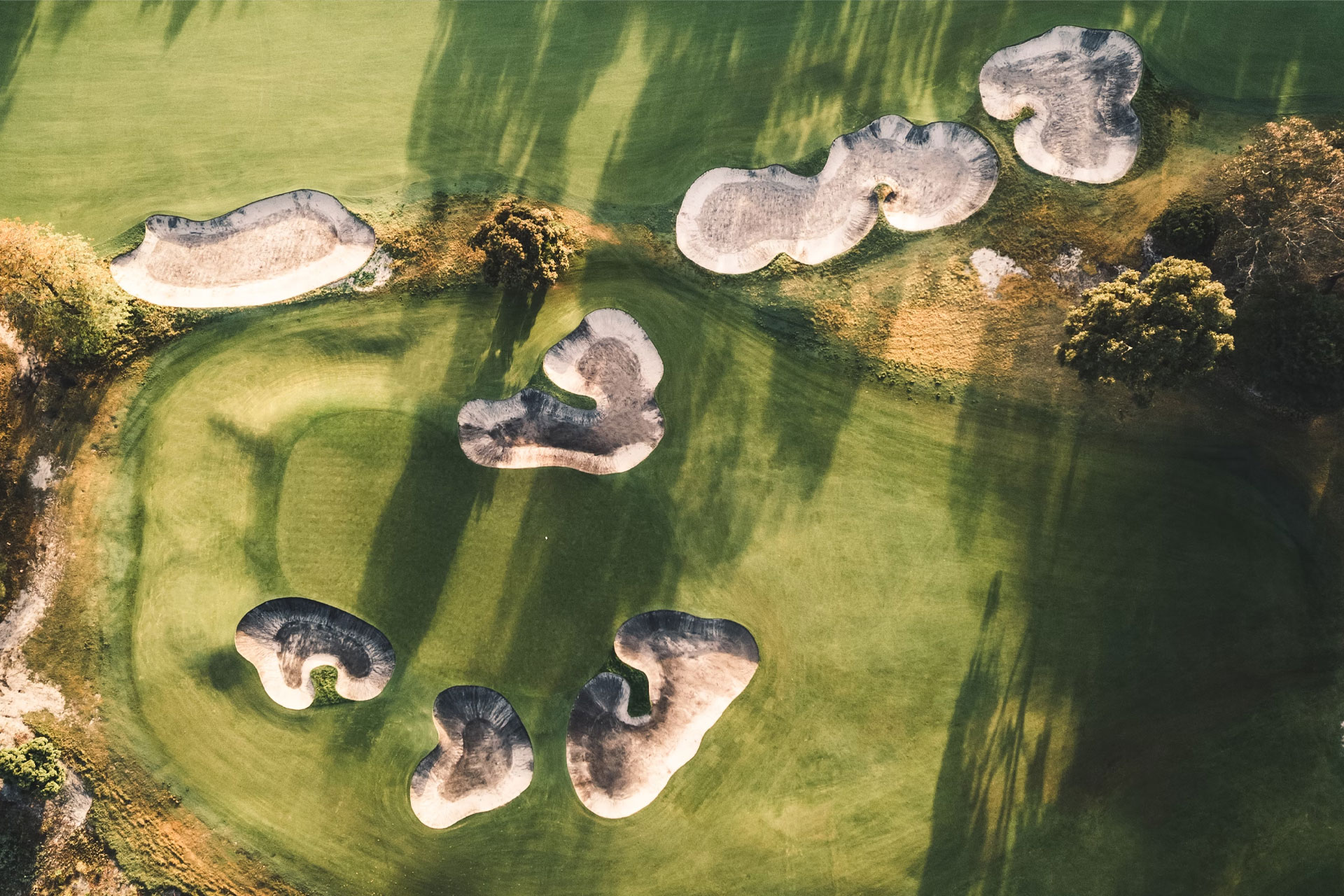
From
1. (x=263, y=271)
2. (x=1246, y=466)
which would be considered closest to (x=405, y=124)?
(x=263, y=271)

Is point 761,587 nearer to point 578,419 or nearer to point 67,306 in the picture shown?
point 578,419

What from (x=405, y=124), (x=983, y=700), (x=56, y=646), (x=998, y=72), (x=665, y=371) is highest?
(x=998, y=72)

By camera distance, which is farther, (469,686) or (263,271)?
(263,271)

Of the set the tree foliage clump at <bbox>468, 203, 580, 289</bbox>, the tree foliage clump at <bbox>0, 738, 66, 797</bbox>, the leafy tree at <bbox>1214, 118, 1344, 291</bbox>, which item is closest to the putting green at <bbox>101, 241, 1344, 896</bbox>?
the tree foliage clump at <bbox>468, 203, 580, 289</bbox>

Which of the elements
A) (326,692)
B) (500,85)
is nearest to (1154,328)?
(500,85)

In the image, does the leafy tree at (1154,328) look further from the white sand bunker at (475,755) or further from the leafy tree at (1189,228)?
the white sand bunker at (475,755)

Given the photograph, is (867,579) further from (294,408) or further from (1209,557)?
(294,408)

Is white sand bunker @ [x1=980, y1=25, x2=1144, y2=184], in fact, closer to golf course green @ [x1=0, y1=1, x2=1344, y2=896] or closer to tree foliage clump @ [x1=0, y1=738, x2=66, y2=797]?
golf course green @ [x1=0, y1=1, x2=1344, y2=896]

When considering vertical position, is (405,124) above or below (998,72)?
below

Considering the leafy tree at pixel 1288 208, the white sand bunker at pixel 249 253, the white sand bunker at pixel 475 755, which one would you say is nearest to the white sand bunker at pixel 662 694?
the white sand bunker at pixel 475 755
